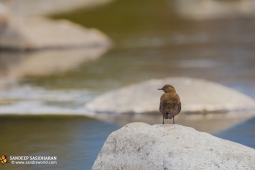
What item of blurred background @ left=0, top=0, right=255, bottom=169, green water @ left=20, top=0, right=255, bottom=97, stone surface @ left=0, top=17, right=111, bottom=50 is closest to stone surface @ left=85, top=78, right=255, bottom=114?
blurred background @ left=0, top=0, right=255, bottom=169

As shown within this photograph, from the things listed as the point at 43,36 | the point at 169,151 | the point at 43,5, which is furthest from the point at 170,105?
the point at 43,5

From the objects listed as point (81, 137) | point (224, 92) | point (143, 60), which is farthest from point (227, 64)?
Result: point (81, 137)

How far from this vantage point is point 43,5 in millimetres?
47719

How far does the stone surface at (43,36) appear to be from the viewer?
1070 inches

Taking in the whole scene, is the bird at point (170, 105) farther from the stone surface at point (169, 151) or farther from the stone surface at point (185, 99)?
the stone surface at point (185, 99)

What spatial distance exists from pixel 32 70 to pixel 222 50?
766cm

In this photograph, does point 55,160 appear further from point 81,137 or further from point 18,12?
point 18,12

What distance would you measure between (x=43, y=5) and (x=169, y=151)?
41.9 meters

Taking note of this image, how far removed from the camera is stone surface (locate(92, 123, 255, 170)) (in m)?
6.63

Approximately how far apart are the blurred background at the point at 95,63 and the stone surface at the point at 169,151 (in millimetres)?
1400

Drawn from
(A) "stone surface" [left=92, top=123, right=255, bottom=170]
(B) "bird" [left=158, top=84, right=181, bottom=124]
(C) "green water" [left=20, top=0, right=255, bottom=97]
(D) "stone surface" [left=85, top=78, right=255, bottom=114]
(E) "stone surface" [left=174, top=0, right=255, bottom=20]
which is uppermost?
(E) "stone surface" [left=174, top=0, right=255, bottom=20]

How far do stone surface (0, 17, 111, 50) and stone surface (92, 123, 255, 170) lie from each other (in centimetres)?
2021

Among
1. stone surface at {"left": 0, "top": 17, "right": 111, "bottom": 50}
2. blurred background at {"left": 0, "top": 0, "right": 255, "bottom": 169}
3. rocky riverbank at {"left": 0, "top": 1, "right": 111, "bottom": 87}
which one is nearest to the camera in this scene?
blurred background at {"left": 0, "top": 0, "right": 255, "bottom": 169}

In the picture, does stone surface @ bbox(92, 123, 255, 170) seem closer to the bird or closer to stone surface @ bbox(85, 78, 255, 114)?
the bird
